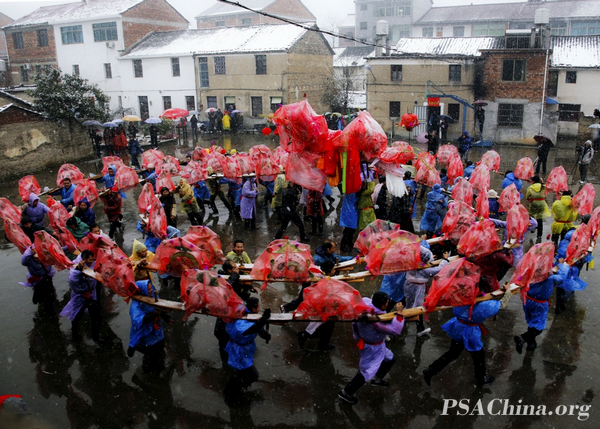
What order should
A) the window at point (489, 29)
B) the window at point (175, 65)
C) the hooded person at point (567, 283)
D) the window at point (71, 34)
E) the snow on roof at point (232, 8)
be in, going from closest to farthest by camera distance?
the hooded person at point (567, 283), the window at point (175, 65), the window at point (71, 34), the window at point (489, 29), the snow on roof at point (232, 8)

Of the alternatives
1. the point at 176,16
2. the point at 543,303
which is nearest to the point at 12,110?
the point at 543,303

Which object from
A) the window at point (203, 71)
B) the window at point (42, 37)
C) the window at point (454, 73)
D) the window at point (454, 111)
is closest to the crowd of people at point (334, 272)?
the window at point (454, 111)

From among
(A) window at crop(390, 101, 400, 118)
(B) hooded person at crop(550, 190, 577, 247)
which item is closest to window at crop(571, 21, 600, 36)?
(A) window at crop(390, 101, 400, 118)

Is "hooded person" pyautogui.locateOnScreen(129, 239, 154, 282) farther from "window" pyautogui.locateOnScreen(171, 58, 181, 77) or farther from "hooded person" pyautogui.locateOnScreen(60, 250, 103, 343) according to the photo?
"window" pyautogui.locateOnScreen(171, 58, 181, 77)

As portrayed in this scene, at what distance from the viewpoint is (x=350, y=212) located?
392 inches

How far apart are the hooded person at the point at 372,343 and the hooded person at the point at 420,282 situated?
144 cm

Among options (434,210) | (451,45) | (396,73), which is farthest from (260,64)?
(434,210)

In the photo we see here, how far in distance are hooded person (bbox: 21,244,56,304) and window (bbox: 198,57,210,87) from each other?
25.9 metres

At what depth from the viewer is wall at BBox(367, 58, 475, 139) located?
81.9 feet

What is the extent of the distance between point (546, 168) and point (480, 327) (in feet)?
50.1

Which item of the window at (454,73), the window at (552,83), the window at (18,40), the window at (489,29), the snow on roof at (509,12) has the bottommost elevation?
the window at (552,83)

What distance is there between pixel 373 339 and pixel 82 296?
4.11 meters

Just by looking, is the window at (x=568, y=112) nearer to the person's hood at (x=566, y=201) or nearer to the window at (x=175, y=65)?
the person's hood at (x=566, y=201)

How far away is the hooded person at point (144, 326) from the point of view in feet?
20.1
